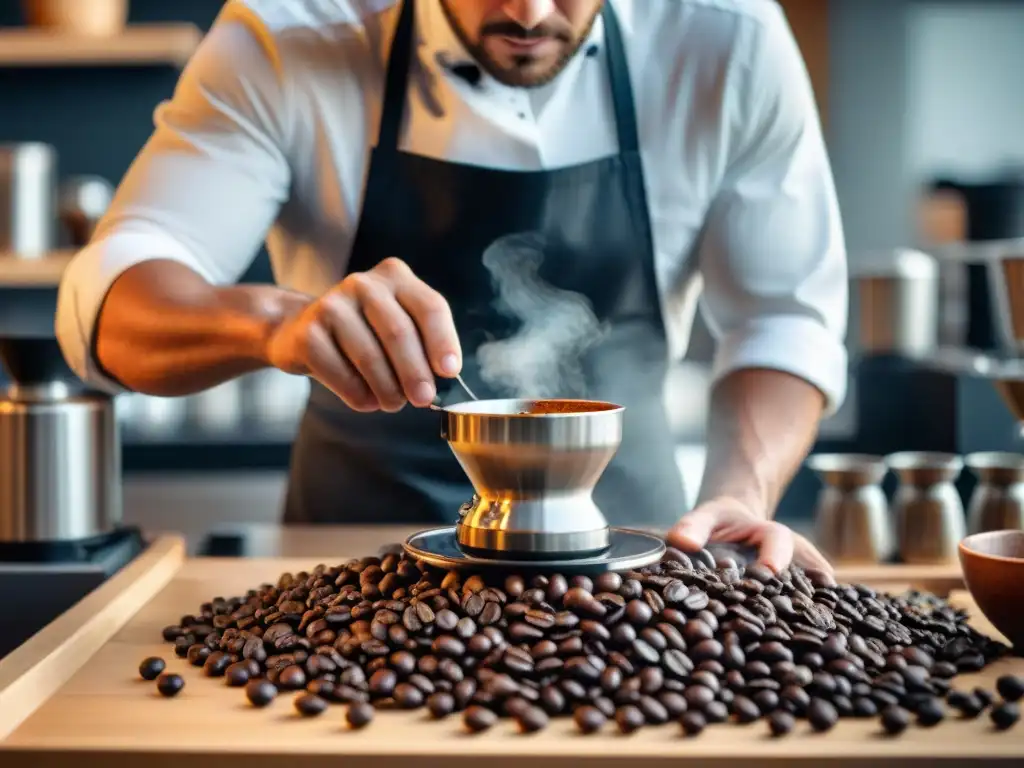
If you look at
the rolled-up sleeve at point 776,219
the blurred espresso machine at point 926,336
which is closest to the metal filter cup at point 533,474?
the rolled-up sleeve at point 776,219

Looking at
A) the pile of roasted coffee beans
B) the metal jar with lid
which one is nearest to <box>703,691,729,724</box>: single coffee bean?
the pile of roasted coffee beans

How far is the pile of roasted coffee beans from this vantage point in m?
1.07

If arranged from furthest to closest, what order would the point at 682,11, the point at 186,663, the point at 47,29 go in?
the point at 47,29
the point at 682,11
the point at 186,663

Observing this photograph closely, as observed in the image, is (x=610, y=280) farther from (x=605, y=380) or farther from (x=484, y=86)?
(x=484, y=86)

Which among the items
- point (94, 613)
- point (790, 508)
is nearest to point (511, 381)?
point (94, 613)

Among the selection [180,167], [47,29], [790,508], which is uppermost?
[47,29]

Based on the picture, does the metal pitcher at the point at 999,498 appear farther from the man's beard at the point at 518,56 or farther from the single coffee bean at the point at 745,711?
the single coffee bean at the point at 745,711

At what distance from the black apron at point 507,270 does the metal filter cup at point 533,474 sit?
0.57m

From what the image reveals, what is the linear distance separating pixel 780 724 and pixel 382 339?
0.52 meters

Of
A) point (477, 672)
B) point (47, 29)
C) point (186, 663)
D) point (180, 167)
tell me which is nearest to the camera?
point (477, 672)

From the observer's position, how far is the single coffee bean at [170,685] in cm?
113

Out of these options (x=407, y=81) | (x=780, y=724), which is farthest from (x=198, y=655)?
(x=407, y=81)

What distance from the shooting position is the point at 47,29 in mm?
3576

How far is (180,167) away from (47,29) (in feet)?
6.87
